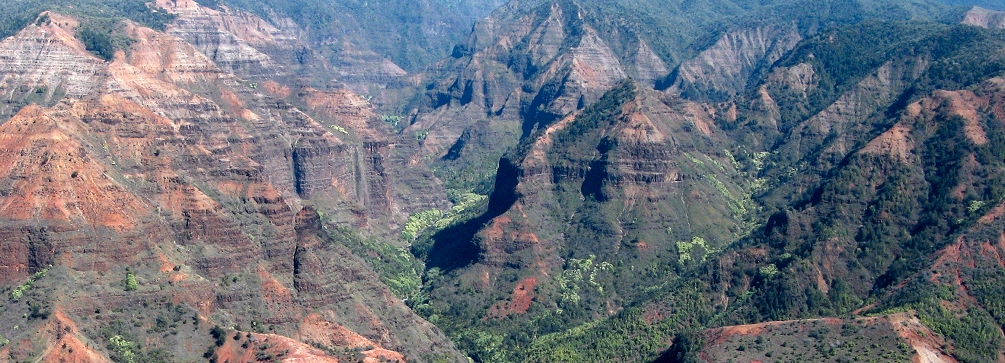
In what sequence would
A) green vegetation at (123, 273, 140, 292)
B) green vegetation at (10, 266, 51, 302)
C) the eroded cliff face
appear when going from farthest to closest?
green vegetation at (123, 273, 140, 292)
the eroded cliff face
green vegetation at (10, 266, 51, 302)

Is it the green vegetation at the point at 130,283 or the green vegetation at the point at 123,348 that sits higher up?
the green vegetation at the point at 130,283

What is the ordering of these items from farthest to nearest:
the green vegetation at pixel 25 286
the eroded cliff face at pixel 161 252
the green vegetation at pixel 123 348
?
the eroded cliff face at pixel 161 252
the green vegetation at pixel 25 286
the green vegetation at pixel 123 348

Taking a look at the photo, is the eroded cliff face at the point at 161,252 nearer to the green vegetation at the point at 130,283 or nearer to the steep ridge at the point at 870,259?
the green vegetation at the point at 130,283

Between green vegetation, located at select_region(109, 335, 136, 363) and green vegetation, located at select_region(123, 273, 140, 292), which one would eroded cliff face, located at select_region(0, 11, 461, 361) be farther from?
green vegetation, located at select_region(109, 335, 136, 363)

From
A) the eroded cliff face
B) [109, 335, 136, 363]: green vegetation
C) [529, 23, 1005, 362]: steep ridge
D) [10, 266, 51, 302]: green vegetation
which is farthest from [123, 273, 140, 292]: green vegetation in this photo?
[529, 23, 1005, 362]: steep ridge

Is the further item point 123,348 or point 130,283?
point 130,283

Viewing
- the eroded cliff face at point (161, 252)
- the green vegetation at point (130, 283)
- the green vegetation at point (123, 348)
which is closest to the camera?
the green vegetation at point (123, 348)

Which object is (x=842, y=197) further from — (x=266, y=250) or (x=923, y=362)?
(x=266, y=250)

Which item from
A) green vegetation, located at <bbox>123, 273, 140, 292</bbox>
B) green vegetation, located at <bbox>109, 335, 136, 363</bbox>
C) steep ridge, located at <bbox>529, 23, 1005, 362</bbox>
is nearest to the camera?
green vegetation, located at <bbox>109, 335, 136, 363</bbox>

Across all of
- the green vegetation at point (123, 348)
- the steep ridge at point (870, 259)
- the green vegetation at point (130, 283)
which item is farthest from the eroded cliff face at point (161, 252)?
the steep ridge at point (870, 259)

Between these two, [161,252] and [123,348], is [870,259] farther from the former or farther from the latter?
[123,348]

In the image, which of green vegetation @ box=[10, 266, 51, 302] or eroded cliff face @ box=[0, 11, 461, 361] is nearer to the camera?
green vegetation @ box=[10, 266, 51, 302]

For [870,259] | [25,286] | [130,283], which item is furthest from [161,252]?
[870,259]
